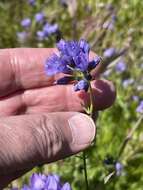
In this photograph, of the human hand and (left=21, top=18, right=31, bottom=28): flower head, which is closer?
the human hand

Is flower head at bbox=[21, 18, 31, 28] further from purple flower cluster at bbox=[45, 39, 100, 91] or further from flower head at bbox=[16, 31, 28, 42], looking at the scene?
purple flower cluster at bbox=[45, 39, 100, 91]

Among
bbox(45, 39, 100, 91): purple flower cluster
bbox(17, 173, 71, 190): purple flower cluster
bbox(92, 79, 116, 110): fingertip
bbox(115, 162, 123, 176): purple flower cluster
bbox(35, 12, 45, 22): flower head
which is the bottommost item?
bbox(115, 162, 123, 176): purple flower cluster

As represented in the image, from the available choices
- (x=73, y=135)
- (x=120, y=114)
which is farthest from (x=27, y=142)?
(x=120, y=114)

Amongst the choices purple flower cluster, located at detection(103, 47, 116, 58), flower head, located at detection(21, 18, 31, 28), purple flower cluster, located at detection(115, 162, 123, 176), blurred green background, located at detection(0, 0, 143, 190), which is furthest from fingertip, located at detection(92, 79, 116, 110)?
flower head, located at detection(21, 18, 31, 28)

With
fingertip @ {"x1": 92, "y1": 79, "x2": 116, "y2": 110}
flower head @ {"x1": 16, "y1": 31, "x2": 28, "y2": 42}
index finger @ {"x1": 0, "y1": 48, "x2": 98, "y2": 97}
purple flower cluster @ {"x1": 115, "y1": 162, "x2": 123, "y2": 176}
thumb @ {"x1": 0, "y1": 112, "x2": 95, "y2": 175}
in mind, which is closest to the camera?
thumb @ {"x1": 0, "y1": 112, "x2": 95, "y2": 175}

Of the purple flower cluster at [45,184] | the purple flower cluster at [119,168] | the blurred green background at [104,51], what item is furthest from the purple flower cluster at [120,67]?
the purple flower cluster at [45,184]

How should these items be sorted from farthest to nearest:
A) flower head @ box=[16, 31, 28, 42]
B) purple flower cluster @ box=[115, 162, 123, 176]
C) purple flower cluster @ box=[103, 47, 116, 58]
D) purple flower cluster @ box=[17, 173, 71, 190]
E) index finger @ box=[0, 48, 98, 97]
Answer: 1. flower head @ box=[16, 31, 28, 42]
2. purple flower cluster @ box=[103, 47, 116, 58]
3. purple flower cluster @ box=[115, 162, 123, 176]
4. index finger @ box=[0, 48, 98, 97]
5. purple flower cluster @ box=[17, 173, 71, 190]

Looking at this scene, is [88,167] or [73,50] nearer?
[73,50]

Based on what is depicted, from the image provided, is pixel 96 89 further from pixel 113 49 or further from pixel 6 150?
pixel 113 49
